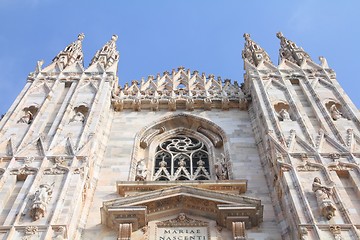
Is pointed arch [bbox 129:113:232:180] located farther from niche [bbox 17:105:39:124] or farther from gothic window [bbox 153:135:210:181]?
niche [bbox 17:105:39:124]

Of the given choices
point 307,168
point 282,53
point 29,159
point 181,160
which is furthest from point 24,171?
point 282,53

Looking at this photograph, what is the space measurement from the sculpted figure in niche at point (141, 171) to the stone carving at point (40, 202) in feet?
9.92

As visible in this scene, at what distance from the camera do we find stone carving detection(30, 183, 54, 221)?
10.8m

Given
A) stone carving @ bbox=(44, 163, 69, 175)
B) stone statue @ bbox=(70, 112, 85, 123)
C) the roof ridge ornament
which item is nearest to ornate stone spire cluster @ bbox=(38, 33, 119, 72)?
stone statue @ bbox=(70, 112, 85, 123)

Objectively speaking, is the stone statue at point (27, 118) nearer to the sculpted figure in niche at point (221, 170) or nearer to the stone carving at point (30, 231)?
the stone carving at point (30, 231)

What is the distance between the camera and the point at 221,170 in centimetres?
1445

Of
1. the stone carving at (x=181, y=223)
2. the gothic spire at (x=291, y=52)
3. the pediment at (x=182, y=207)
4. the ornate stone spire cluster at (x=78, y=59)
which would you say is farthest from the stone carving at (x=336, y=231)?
the ornate stone spire cluster at (x=78, y=59)

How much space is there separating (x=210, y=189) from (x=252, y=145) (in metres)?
2.69

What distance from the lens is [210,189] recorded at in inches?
527

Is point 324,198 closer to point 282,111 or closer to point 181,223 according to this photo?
point 181,223

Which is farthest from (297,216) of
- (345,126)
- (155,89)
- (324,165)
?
(155,89)

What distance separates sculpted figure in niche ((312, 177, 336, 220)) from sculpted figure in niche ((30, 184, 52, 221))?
→ 18.8 feet

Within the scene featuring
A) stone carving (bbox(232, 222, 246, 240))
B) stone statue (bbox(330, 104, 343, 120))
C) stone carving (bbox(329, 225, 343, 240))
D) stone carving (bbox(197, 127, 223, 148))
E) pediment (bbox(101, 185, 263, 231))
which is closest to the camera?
stone carving (bbox(329, 225, 343, 240))

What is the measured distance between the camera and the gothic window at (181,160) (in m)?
14.8
